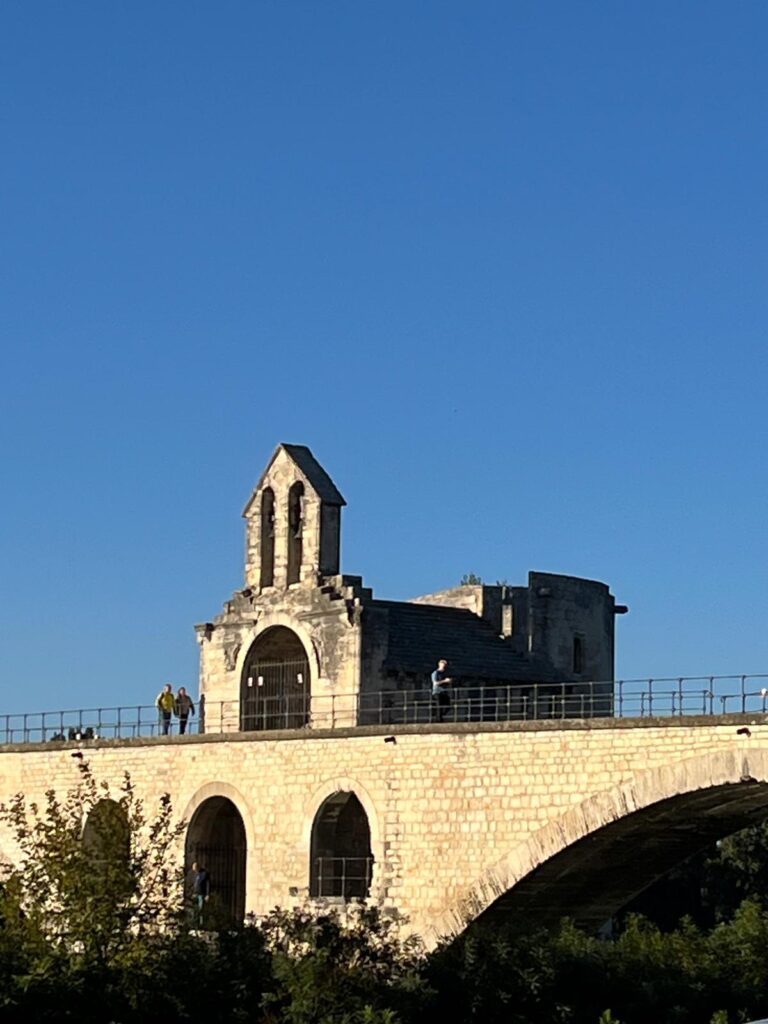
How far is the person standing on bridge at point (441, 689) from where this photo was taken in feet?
132

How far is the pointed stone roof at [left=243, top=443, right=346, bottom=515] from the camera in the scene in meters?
45.0

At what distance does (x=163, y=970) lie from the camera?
2958 cm

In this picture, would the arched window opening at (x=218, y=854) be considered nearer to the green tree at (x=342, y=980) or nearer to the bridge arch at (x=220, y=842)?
the bridge arch at (x=220, y=842)

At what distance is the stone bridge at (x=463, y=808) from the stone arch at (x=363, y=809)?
0.04m

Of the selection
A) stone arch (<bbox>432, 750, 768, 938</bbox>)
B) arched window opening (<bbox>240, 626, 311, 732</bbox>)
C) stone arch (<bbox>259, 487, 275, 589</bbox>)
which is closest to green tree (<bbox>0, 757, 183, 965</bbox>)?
stone arch (<bbox>432, 750, 768, 938</bbox>)

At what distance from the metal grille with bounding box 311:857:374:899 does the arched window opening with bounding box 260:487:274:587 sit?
271 inches

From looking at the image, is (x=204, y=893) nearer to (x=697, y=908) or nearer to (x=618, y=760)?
(x=618, y=760)

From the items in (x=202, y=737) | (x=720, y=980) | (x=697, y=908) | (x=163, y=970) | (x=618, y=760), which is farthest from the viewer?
(x=697, y=908)

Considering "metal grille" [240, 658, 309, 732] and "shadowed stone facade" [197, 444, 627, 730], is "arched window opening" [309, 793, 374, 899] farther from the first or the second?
"metal grille" [240, 658, 309, 732]

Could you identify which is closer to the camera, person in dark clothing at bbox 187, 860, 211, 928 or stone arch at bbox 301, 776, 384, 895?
stone arch at bbox 301, 776, 384, 895

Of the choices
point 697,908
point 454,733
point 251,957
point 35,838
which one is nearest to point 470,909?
point 454,733

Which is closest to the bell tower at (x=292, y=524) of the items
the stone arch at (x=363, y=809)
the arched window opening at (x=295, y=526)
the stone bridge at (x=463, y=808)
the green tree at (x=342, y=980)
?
the arched window opening at (x=295, y=526)

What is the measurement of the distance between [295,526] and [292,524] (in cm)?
8

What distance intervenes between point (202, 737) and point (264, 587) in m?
3.63
